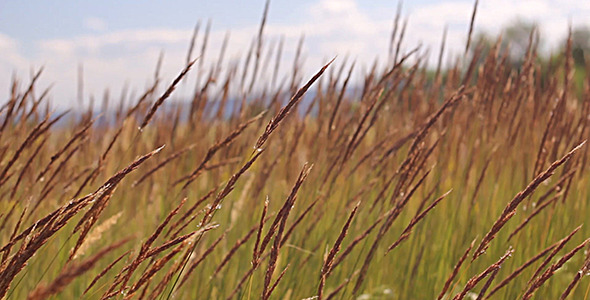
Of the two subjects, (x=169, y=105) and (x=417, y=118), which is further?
(x=169, y=105)

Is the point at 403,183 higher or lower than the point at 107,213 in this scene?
higher

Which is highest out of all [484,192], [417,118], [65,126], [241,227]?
[417,118]

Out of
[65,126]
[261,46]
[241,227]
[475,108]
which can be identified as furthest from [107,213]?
[65,126]

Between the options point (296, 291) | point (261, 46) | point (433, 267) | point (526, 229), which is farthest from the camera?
point (261, 46)

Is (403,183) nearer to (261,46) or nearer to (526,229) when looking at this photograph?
(526,229)

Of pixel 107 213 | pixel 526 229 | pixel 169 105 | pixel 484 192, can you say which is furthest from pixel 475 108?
pixel 169 105

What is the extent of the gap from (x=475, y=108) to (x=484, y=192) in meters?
0.41

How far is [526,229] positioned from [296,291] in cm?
75

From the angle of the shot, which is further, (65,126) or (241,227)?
(65,126)

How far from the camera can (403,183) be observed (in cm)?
140

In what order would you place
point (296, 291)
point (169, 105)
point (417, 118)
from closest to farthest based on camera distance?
point (296, 291) → point (417, 118) → point (169, 105)

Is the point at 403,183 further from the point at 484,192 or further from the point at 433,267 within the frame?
the point at 484,192

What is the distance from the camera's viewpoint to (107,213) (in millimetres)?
2643

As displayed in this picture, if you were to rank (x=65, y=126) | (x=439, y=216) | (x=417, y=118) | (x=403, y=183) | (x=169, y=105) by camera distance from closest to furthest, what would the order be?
(x=403, y=183), (x=439, y=216), (x=417, y=118), (x=169, y=105), (x=65, y=126)
